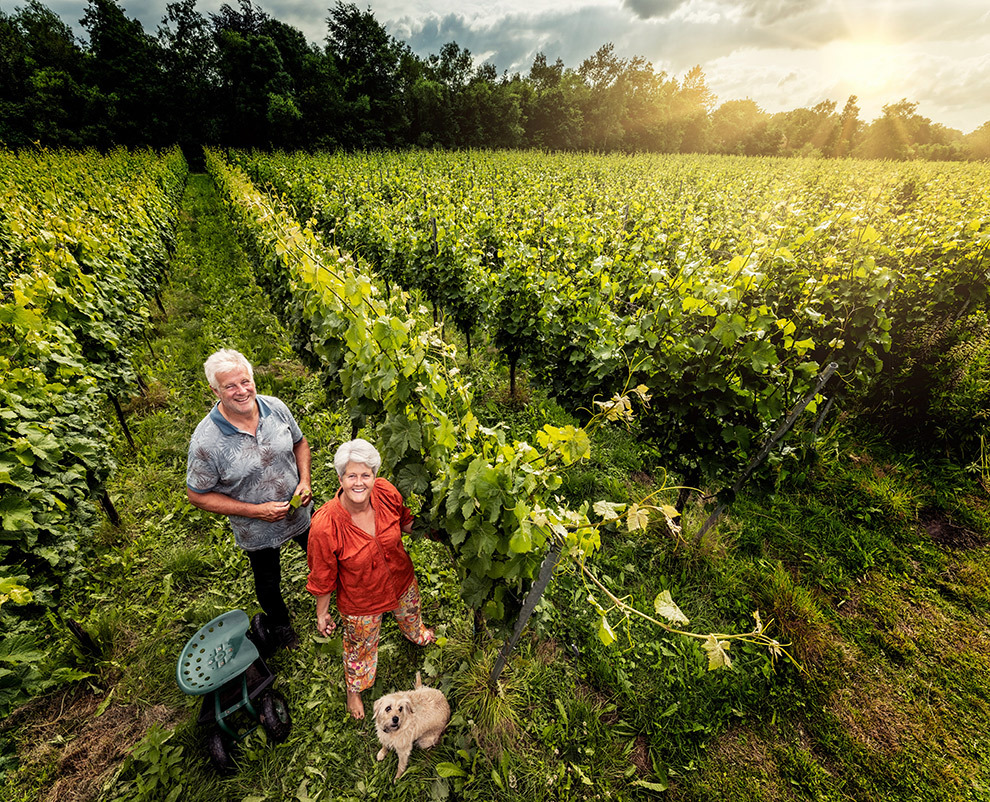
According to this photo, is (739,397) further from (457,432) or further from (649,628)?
(457,432)

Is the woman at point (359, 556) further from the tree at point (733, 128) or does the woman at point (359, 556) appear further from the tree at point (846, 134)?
the tree at point (846, 134)

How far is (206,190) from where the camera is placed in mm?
24594

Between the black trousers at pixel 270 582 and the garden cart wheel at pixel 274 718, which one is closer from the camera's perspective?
the garden cart wheel at pixel 274 718

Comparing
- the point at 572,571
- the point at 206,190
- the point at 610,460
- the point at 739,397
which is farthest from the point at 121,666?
the point at 206,190

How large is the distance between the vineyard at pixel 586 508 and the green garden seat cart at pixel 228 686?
146mm

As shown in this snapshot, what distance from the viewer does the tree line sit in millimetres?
36719

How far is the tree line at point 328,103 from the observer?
36.7 meters

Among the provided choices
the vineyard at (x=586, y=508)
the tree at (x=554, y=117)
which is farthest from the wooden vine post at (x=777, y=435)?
the tree at (x=554, y=117)

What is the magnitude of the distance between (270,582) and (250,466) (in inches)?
41.4

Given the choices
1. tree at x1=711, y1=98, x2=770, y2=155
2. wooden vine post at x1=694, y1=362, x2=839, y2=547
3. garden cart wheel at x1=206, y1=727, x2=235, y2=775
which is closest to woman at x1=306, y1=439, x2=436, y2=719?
garden cart wheel at x1=206, y1=727, x2=235, y2=775

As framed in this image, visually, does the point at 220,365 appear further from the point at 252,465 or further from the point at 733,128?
the point at 733,128

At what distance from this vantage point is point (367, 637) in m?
2.66

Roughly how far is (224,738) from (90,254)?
20.0 ft

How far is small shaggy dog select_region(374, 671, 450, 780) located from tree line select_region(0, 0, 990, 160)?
148 feet
